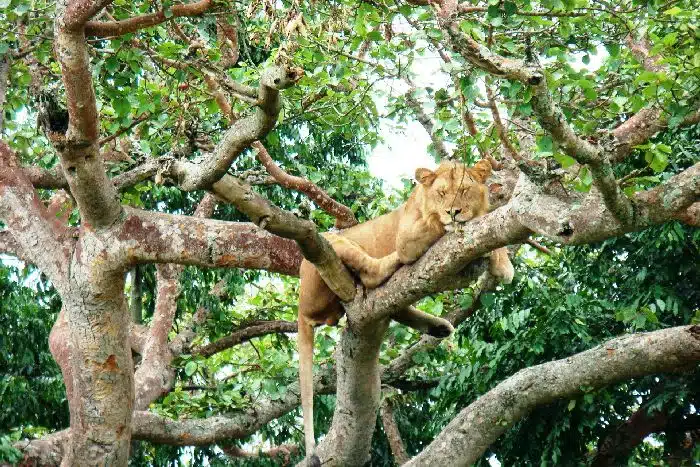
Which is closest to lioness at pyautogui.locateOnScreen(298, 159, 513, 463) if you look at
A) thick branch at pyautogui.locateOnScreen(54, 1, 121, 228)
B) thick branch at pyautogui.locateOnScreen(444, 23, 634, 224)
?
thick branch at pyautogui.locateOnScreen(444, 23, 634, 224)

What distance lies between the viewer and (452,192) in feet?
20.9

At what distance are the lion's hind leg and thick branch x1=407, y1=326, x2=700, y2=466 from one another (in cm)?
123

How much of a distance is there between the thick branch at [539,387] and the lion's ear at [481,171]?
4.49ft

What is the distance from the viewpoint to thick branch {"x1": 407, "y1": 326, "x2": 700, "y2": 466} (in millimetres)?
6379

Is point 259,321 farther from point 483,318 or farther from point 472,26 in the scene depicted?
point 472,26

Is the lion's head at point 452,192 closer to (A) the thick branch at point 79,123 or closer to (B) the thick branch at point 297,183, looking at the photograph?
(B) the thick branch at point 297,183

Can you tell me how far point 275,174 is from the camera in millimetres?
7520

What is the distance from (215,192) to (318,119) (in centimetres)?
336

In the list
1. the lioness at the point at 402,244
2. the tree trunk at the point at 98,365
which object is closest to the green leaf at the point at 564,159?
the lioness at the point at 402,244

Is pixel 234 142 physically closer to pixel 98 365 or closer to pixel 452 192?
pixel 452 192

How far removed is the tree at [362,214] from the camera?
5.03 m

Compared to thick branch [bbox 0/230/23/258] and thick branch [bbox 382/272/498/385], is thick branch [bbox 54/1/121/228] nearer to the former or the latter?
thick branch [bbox 382/272/498/385]

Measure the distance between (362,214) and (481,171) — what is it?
9.99 feet

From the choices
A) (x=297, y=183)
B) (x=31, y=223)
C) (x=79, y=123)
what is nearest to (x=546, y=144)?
(x=79, y=123)
